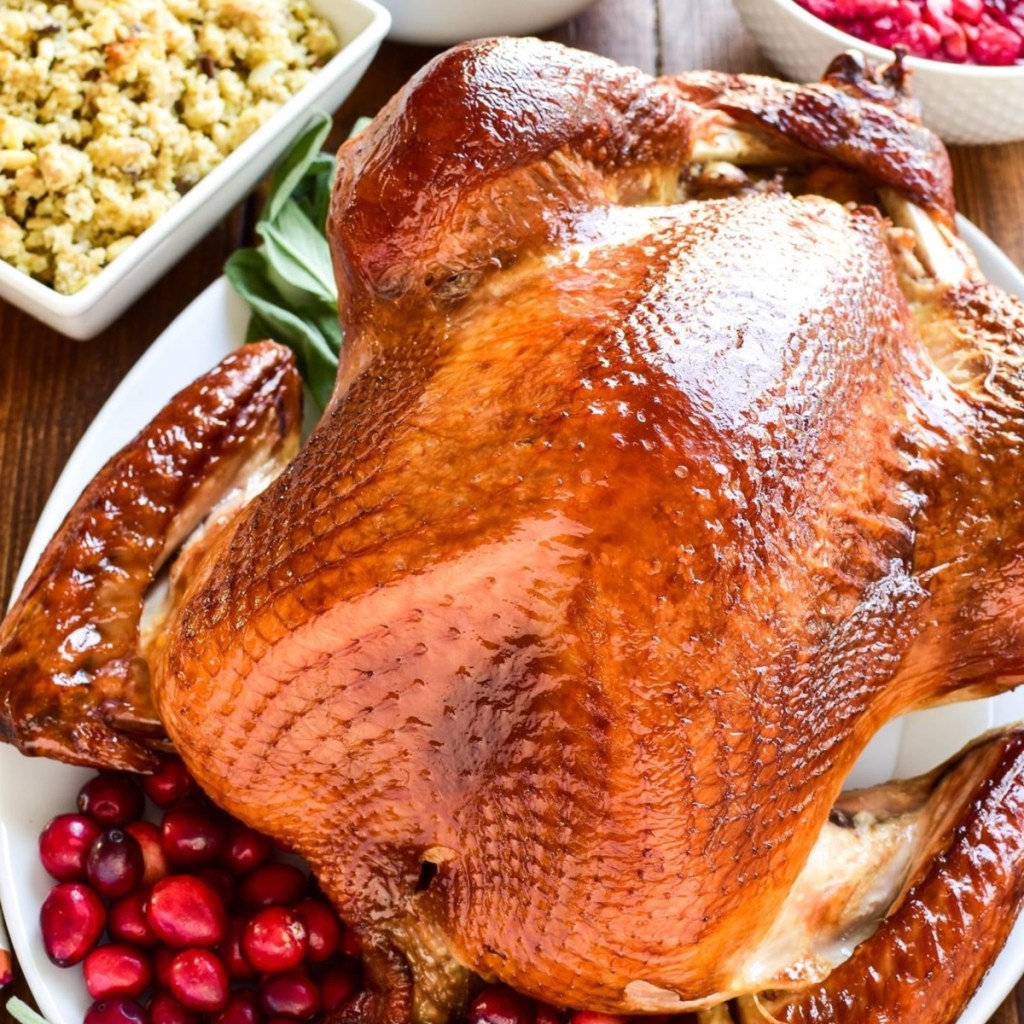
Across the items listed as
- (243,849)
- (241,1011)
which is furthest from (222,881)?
(241,1011)

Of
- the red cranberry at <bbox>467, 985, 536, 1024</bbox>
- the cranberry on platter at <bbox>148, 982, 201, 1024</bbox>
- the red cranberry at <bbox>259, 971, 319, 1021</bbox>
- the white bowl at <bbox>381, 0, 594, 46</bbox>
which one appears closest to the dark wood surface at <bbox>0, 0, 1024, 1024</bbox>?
the white bowl at <bbox>381, 0, 594, 46</bbox>

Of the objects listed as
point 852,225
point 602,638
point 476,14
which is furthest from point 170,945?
point 476,14

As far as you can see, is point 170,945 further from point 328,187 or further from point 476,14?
point 476,14

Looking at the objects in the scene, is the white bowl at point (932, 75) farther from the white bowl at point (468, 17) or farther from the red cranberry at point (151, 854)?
the red cranberry at point (151, 854)

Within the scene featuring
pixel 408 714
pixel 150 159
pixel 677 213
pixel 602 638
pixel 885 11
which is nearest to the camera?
pixel 602 638

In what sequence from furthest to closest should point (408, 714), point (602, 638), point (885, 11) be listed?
point (885, 11)
point (408, 714)
point (602, 638)

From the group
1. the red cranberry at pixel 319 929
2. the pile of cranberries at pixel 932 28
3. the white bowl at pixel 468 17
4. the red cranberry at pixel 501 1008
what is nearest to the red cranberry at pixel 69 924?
the red cranberry at pixel 319 929
